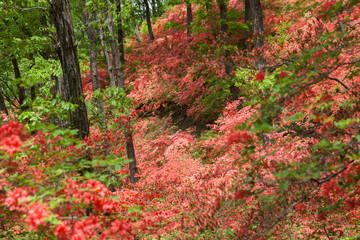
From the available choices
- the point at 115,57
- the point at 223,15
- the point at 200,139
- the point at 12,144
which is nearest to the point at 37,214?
the point at 12,144

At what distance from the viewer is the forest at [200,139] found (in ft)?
7.04

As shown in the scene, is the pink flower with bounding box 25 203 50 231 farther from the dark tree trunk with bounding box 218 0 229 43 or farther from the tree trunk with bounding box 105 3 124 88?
the dark tree trunk with bounding box 218 0 229 43

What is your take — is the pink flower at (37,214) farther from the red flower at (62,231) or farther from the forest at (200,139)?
the red flower at (62,231)

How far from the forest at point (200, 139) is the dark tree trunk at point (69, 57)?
2cm

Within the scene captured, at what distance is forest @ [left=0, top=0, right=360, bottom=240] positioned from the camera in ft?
7.04

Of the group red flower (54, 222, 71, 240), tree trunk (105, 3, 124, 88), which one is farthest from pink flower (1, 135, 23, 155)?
tree trunk (105, 3, 124, 88)

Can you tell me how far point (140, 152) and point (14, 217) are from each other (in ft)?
26.6

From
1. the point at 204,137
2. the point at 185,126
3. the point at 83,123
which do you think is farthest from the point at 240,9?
the point at 204,137

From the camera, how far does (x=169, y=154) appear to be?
8.62 m

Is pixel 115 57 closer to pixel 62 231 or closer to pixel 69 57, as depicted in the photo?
pixel 69 57

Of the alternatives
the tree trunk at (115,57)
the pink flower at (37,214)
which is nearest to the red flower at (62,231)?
the pink flower at (37,214)

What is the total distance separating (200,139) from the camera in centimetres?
266

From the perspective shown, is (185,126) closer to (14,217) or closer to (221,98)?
(221,98)

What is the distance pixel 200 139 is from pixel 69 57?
3127mm
